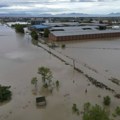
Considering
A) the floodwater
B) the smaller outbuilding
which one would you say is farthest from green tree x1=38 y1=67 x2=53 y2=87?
the smaller outbuilding

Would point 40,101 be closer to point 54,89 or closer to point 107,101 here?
point 54,89

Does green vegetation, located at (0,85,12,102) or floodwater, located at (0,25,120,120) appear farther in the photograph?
green vegetation, located at (0,85,12,102)

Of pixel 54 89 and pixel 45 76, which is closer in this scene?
pixel 54 89

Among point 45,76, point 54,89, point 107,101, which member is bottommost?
point 54,89

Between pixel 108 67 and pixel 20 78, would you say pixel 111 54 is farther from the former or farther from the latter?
A: pixel 20 78

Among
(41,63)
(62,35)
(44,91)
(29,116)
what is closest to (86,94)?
(44,91)

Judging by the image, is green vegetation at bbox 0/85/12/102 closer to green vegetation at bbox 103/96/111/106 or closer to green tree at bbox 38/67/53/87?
green tree at bbox 38/67/53/87

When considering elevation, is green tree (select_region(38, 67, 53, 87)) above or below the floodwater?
above

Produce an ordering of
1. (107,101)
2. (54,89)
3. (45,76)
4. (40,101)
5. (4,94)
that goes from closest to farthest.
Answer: (107,101)
(40,101)
(4,94)
(54,89)
(45,76)

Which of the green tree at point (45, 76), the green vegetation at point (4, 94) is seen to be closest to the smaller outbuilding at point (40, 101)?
the green vegetation at point (4, 94)

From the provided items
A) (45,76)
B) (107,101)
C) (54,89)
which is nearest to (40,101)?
(54,89)

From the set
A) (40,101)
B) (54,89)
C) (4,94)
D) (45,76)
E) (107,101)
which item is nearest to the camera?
(107,101)

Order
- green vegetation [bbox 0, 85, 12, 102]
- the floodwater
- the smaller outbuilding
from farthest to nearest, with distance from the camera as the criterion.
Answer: green vegetation [bbox 0, 85, 12, 102] → the smaller outbuilding → the floodwater
